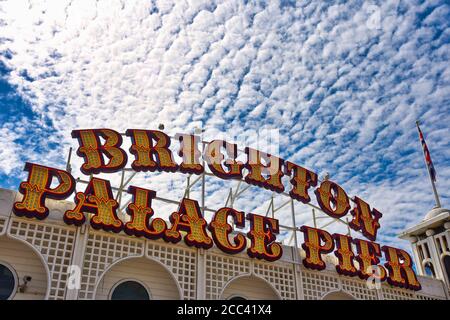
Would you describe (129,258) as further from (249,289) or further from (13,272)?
(249,289)

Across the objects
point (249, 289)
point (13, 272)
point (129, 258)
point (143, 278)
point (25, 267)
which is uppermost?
point (129, 258)

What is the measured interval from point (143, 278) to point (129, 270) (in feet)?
1.79

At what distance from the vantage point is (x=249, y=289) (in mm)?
18234

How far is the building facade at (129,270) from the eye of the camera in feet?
46.5

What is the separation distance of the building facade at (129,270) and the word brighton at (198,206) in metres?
0.49

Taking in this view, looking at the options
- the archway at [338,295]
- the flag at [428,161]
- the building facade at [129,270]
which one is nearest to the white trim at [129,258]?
the building facade at [129,270]

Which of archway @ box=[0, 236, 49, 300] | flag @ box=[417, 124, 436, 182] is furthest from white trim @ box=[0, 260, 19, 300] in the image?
flag @ box=[417, 124, 436, 182]

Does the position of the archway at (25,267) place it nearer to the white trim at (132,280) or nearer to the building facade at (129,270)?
the building facade at (129,270)

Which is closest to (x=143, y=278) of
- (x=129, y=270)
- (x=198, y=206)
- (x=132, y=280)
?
(x=132, y=280)

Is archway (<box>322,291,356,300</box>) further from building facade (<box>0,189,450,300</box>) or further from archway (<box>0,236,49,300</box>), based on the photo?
archway (<box>0,236,49,300</box>)

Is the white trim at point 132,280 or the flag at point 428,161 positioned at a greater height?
the flag at point 428,161

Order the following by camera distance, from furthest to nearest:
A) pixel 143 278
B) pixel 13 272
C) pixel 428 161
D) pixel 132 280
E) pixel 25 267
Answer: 1. pixel 428 161
2. pixel 143 278
3. pixel 132 280
4. pixel 25 267
5. pixel 13 272

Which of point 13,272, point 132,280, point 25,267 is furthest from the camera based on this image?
point 132,280
